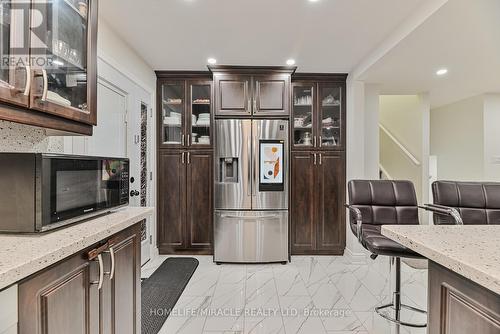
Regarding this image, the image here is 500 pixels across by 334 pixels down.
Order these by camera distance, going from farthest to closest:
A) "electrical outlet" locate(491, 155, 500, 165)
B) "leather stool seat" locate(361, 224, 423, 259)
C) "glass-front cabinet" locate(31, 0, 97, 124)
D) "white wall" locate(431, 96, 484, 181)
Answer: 1. "white wall" locate(431, 96, 484, 181)
2. "electrical outlet" locate(491, 155, 500, 165)
3. "leather stool seat" locate(361, 224, 423, 259)
4. "glass-front cabinet" locate(31, 0, 97, 124)

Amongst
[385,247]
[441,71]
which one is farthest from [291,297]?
[441,71]

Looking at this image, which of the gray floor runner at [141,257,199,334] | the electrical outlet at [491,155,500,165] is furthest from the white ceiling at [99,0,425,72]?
the electrical outlet at [491,155,500,165]

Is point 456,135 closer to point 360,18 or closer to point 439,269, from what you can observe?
point 360,18

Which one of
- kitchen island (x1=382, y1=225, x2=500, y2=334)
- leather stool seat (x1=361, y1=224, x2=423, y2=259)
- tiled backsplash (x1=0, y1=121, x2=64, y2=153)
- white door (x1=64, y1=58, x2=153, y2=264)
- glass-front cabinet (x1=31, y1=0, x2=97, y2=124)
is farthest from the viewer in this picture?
white door (x1=64, y1=58, x2=153, y2=264)

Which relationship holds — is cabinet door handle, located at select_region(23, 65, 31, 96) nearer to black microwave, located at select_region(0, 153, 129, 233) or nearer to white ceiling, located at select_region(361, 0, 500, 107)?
black microwave, located at select_region(0, 153, 129, 233)

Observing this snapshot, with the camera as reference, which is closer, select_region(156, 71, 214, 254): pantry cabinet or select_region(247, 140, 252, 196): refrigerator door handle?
select_region(247, 140, 252, 196): refrigerator door handle

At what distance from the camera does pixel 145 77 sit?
324 cm

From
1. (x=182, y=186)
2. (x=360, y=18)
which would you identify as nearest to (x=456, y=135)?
(x=360, y=18)

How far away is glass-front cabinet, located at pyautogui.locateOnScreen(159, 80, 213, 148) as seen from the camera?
3611 mm

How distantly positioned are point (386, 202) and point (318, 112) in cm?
168

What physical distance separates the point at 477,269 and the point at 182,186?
10.7 feet

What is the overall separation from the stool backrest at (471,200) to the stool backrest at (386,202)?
0.22 meters

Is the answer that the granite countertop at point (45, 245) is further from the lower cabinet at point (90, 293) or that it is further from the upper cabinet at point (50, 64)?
the upper cabinet at point (50, 64)

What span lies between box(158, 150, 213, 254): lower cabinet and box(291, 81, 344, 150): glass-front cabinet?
1296mm
